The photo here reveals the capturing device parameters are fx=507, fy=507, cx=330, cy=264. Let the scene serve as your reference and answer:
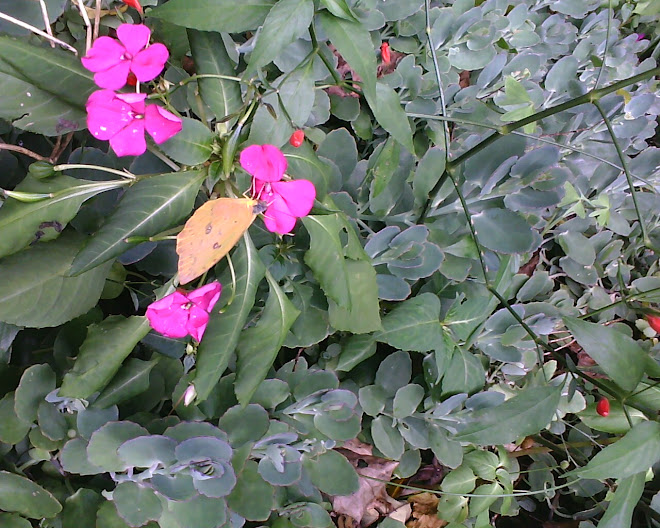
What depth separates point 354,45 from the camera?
610 mm

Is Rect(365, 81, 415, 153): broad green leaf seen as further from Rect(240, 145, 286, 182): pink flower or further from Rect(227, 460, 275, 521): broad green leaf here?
Rect(227, 460, 275, 521): broad green leaf

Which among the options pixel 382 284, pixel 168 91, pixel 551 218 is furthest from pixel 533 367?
pixel 168 91

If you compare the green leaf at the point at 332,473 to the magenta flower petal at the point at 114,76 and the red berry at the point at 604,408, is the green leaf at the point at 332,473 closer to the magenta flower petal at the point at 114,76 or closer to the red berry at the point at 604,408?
the red berry at the point at 604,408

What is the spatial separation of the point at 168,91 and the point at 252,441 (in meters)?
0.49

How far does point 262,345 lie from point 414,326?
0.29m

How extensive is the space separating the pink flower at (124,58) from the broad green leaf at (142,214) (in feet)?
0.37

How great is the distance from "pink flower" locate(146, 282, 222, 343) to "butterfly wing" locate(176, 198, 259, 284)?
10 centimetres

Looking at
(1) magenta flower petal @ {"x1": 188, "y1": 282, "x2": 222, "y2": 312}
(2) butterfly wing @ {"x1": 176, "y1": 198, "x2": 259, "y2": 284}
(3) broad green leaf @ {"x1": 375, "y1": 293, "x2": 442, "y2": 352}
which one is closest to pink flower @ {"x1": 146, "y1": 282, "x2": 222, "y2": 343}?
(1) magenta flower petal @ {"x1": 188, "y1": 282, "x2": 222, "y2": 312}

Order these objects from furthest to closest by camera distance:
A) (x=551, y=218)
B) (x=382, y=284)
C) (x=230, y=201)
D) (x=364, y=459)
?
(x=551, y=218), (x=364, y=459), (x=382, y=284), (x=230, y=201)

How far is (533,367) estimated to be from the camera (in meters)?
1.17

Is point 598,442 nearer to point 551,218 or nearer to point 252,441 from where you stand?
point 551,218

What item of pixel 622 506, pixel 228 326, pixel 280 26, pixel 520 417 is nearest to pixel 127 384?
pixel 228 326

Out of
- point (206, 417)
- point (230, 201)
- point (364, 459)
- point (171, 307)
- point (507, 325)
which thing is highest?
point (230, 201)

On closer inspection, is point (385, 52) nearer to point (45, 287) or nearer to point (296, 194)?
point (296, 194)
